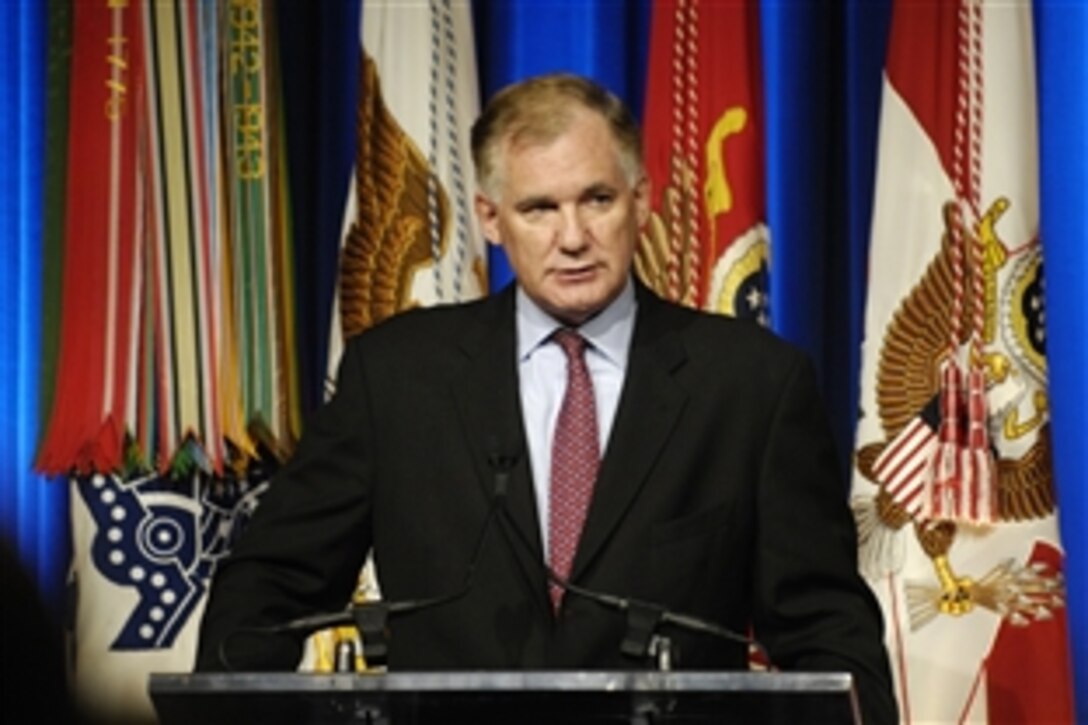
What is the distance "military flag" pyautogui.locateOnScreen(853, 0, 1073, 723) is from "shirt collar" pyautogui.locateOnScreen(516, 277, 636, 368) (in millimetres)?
1105

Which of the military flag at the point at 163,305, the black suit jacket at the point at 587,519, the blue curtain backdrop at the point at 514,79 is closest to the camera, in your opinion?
the black suit jacket at the point at 587,519

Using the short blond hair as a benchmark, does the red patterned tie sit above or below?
below

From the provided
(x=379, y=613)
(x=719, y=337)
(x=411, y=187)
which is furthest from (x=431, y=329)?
(x=411, y=187)

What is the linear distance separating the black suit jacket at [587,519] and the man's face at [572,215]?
107 mm

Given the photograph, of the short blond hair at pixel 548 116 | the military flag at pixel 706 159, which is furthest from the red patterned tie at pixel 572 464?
the military flag at pixel 706 159

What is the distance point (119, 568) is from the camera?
12.4ft

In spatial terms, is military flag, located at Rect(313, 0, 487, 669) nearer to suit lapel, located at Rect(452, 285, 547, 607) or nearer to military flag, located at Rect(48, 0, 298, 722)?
military flag, located at Rect(48, 0, 298, 722)

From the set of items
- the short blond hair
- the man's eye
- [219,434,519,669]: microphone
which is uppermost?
the short blond hair

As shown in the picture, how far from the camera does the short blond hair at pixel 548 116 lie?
2607 mm

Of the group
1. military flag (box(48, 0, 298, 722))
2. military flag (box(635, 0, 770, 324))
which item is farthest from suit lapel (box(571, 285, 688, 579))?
military flag (box(48, 0, 298, 722))

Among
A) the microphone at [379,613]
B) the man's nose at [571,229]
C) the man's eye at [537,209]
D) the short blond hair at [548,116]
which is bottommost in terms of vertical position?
the microphone at [379,613]

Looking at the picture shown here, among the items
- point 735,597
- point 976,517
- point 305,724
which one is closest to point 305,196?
point 976,517

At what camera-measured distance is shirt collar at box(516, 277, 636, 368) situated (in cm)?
269

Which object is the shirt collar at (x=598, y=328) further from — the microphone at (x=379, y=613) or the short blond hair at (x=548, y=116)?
the microphone at (x=379, y=613)
